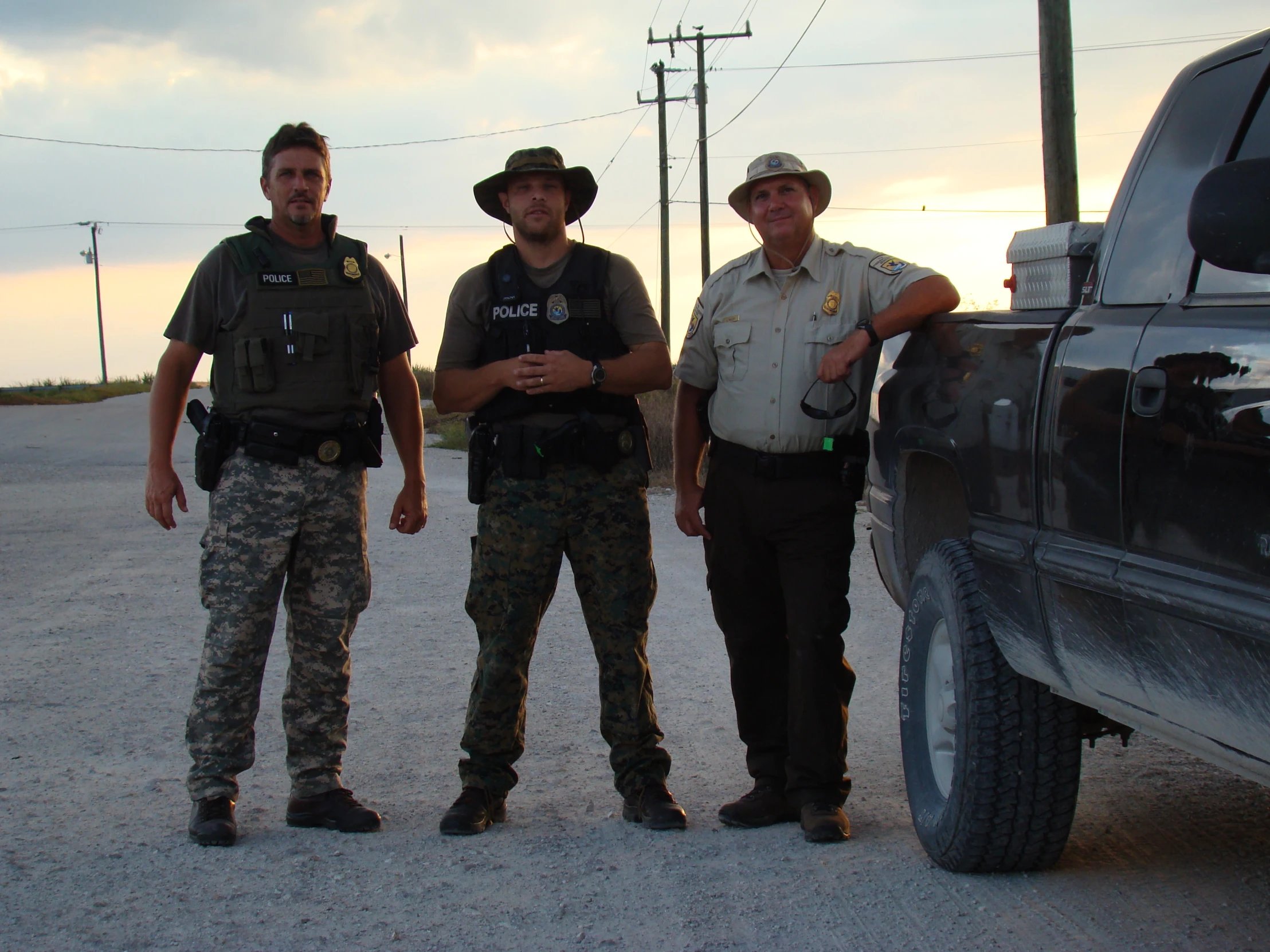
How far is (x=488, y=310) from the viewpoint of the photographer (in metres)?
3.98

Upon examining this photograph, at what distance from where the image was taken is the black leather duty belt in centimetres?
384

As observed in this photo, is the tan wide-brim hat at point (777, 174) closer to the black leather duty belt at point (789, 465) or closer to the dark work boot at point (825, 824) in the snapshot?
the black leather duty belt at point (789, 465)

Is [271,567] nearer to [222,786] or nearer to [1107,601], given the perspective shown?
[222,786]

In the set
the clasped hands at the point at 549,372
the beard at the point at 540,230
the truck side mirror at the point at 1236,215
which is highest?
the beard at the point at 540,230

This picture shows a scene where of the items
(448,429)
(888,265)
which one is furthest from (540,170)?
(448,429)

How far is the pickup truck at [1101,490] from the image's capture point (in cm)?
219

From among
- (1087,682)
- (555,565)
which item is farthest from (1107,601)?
(555,565)

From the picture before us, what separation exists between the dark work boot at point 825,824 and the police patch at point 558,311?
5.45 ft

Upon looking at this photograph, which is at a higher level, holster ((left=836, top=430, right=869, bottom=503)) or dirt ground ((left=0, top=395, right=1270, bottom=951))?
holster ((left=836, top=430, right=869, bottom=503))

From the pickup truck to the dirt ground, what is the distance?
33cm

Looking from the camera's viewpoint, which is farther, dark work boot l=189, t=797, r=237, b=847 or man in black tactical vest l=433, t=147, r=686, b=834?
man in black tactical vest l=433, t=147, r=686, b=834

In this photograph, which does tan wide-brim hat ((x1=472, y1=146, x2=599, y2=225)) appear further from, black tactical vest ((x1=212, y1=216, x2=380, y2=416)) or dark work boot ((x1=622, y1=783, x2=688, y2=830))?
dark work boot ((x1=622, y1=783, x2=688, y2=830))

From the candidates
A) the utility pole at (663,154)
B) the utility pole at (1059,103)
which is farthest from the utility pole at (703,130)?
the utility pole at (1059,103)

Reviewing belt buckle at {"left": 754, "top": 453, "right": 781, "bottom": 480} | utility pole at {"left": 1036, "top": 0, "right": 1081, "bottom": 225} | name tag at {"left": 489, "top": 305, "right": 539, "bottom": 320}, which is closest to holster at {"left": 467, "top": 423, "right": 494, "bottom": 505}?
name tag at {"left": 489, "top": 305, "right": 539, "bottom": 320}
